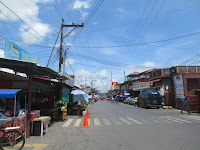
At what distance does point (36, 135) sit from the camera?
311 inches

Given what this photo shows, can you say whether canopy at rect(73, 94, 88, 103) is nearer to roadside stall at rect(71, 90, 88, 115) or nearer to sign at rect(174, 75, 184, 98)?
roadside stall at rect(71, 90, 88, 115)

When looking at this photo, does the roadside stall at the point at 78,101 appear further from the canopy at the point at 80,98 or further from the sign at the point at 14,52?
the sign at the point at 14,52

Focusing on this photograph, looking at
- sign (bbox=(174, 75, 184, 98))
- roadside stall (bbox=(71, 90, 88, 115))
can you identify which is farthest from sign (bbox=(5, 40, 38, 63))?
sign (bbox=(174, 75, 184, 98))

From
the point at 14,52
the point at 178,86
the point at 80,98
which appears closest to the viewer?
the point at 14,52

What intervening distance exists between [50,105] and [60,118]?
343 cm

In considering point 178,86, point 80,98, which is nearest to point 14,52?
point 80,98

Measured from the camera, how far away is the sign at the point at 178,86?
899 inches

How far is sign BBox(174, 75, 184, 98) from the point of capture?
74.9 feet

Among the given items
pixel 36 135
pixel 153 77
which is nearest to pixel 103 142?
pixel 36 135

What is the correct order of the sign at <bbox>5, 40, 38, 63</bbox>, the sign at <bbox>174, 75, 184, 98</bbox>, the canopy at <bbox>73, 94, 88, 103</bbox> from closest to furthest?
1. the sign at <bbox>5, 40, 38, 63</bbox>
2. the canopy at <bbox>73, 94, 88, 103</bbox>
3. the sign at <bbox>174, 75, 184, 98</bbox>

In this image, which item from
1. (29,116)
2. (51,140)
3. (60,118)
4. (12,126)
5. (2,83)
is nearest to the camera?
(12,126)

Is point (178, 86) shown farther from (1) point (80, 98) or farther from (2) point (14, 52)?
(2) point (14, 52)

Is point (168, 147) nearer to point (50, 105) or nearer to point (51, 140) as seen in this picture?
point (51, 140)

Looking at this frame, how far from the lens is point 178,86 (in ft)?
77.3
